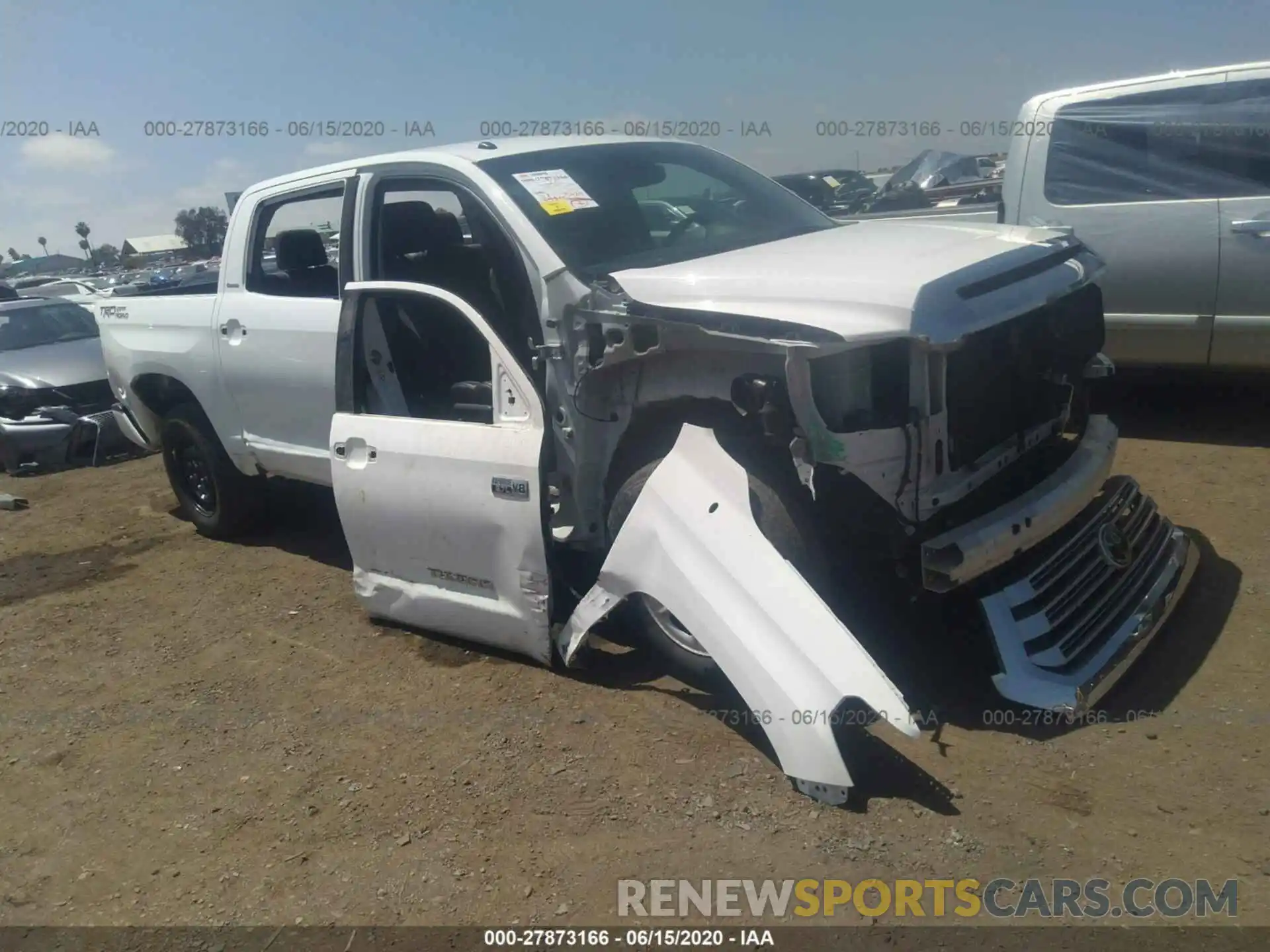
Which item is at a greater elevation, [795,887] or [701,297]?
[701,297]

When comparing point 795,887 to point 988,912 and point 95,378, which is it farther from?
point 95,378

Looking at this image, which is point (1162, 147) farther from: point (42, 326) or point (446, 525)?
point (42, 326)

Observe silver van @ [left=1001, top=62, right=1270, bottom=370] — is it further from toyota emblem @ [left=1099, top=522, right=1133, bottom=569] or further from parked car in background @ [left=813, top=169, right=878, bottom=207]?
parked car in background @ [left=813, top=169, right=878, bottom=207]

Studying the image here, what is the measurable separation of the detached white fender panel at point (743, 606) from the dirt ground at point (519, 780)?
0.25 m

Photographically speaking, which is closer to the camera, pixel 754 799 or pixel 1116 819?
pixel 1116 819

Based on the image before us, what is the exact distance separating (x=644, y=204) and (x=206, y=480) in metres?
3.42

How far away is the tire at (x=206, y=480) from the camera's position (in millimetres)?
5801

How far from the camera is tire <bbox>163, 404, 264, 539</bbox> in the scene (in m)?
5.80

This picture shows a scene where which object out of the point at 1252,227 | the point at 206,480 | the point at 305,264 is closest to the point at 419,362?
the point at 305,264

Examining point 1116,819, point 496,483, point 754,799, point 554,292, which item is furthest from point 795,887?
point 554,292

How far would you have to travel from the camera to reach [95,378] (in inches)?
359

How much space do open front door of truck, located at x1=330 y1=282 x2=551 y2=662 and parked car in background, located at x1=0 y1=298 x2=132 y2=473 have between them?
18.4 ft

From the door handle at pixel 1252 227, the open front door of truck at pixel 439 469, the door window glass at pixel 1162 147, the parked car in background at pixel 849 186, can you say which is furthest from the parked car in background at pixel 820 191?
the open front door of truck at pixel 439 469

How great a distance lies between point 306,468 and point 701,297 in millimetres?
2635
